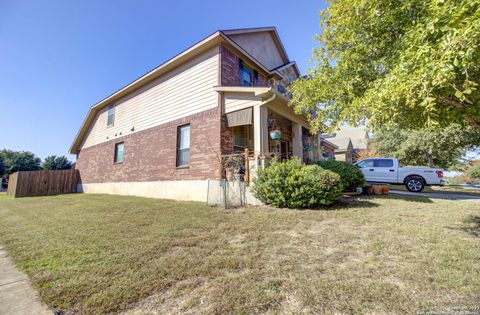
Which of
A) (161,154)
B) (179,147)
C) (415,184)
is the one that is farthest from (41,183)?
(415,184)

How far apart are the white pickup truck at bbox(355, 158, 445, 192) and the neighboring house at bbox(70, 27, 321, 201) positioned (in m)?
3.19

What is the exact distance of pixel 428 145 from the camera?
708 inches

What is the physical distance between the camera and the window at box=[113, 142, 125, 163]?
13.3 meters

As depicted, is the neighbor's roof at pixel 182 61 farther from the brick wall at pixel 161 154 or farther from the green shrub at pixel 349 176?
the green shrub at pixel 349 176

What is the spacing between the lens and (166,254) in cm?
320

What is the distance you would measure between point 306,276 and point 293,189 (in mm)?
3621

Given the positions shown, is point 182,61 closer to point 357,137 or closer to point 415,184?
point 415,184

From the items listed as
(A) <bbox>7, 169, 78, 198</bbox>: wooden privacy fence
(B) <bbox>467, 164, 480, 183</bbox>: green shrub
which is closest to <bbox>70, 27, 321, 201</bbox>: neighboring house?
(A) <bbox>7, 169, 78, 198</bbox>: wooden privacy fence

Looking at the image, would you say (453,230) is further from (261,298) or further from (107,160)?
(107,160)

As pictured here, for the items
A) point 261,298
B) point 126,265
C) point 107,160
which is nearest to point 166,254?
point 126,265

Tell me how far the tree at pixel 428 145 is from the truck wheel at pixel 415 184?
4.35m

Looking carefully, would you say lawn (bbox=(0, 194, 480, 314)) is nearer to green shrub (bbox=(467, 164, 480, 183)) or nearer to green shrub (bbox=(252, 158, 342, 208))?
green shrub (bbox=(252, 158, 342, 208))

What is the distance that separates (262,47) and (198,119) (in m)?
7.19

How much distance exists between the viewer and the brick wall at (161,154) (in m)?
8.50
